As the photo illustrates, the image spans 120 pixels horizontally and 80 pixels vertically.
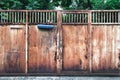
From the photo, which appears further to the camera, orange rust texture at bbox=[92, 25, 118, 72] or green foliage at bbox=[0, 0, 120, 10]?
green foliage at bbox=[0, 0, 120, 10]

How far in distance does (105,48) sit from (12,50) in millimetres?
3245

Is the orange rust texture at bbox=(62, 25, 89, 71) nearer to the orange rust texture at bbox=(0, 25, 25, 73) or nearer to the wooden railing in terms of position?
the wooden railing

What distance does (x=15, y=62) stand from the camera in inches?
402

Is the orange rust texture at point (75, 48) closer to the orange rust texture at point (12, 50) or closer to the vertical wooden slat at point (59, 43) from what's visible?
the vertical wooden slat at point (59, 43)

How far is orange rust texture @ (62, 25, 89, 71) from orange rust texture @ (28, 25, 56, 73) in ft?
1.49

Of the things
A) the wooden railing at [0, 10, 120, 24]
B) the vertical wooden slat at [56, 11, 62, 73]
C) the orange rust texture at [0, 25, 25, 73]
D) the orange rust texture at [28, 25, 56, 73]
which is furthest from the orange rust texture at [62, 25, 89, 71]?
the orange rust texture at [0, 25, 25, 73]

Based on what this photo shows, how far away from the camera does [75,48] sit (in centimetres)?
1018

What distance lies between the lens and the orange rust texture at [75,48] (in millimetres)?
10164

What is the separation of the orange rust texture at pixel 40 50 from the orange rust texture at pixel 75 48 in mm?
455

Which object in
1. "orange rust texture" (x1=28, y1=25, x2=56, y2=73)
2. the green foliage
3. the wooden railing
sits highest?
the green foliage

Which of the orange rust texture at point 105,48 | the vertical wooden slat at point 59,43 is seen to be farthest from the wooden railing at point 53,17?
the orange rust texture at point 105,48

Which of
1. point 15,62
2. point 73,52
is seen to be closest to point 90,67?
point 73,52

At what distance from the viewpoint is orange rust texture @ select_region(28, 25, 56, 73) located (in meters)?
10.2

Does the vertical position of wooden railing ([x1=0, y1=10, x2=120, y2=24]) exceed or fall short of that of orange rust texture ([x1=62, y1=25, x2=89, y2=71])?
it exceeds it
